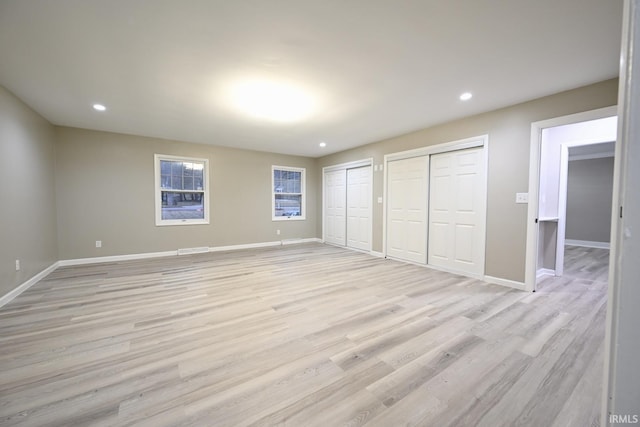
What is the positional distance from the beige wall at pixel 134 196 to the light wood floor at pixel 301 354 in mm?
1623

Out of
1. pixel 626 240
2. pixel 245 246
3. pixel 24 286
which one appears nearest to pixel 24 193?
pixel 24 286

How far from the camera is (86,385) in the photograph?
5.30 ft

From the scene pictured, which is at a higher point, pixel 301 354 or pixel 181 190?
pixel 181 190

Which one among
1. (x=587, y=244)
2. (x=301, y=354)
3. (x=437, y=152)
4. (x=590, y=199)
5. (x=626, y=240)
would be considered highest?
(x=437, y=152)

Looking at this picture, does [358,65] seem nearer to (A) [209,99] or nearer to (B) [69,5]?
(A) [209,99]

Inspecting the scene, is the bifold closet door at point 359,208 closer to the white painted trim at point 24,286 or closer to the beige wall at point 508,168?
the beige wall at point 508,168

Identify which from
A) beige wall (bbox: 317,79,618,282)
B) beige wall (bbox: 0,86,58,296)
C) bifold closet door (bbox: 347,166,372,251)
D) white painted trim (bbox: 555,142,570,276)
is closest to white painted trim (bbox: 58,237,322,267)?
beige wall (bbox: 0,86,58,296)

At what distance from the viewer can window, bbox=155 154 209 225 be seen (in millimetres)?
5359

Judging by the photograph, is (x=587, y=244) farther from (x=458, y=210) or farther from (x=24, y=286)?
(x=24, y=286)

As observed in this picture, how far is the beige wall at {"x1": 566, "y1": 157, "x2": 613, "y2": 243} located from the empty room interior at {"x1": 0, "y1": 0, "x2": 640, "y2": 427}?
68.0 inches

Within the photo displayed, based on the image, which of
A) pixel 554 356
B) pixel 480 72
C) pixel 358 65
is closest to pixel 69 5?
pixel 358 65

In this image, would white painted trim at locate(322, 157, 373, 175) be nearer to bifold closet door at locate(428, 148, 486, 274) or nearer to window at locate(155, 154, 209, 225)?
bifold closet door at locate(428, 148, 486, 274)

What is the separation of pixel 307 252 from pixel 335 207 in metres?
1.61

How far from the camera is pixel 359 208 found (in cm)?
606
